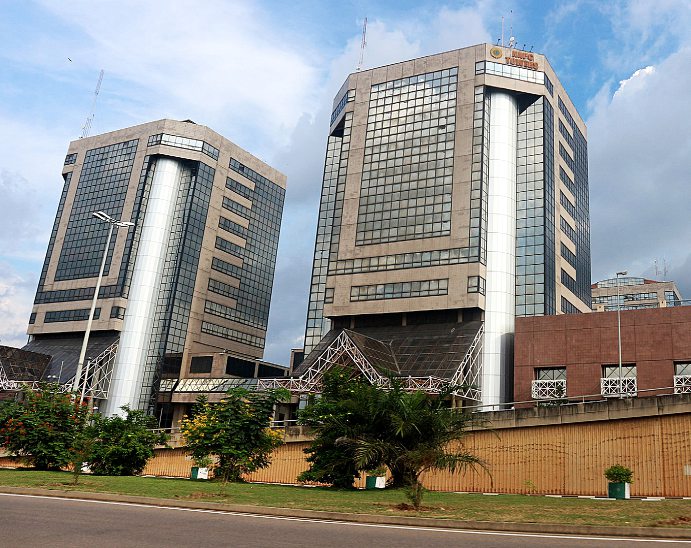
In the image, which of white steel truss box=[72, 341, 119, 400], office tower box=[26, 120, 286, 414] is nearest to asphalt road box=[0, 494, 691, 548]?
office tower box=[26, 120, 286, 414]

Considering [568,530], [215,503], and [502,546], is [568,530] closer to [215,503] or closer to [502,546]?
[502,546]

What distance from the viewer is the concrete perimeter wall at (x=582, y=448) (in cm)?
3403

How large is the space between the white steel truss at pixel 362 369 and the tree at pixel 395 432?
28.7 m

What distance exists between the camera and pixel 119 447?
1548 inches

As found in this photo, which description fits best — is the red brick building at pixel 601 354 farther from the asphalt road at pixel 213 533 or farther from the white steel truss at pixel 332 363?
the asphalt road at pixel 213 533

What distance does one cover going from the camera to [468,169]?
7844 centimetres

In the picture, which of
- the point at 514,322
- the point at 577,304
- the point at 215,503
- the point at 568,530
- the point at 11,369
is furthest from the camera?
the point at 11,369

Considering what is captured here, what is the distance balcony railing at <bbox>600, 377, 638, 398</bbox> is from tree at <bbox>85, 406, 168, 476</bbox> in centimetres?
4055

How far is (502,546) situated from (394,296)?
209 feet

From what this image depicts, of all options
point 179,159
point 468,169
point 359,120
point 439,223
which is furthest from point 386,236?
point 179,159

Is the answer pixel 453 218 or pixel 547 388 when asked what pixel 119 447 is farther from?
pixel 453 218

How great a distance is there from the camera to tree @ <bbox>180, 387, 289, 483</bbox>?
36000 millimetres

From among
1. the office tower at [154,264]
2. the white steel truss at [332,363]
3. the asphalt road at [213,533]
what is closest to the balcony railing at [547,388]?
the white steel truss at [332,363]

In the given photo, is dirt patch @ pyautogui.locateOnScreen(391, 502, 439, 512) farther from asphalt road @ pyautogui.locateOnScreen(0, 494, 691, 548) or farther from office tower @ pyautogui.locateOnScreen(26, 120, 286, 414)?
office tower @ pyautogui.locateOnScreen(26, 120, 286, 414)
